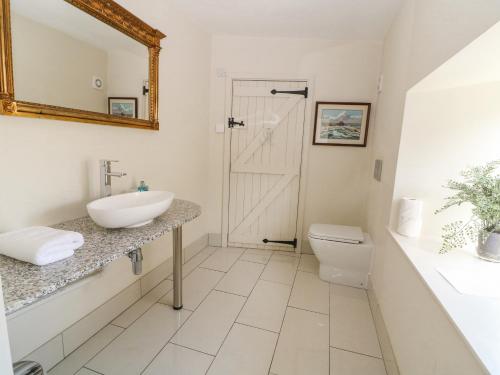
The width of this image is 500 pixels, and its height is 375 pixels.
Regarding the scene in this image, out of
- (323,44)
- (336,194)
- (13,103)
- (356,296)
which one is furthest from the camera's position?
(336,194)

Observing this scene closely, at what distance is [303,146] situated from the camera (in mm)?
2799

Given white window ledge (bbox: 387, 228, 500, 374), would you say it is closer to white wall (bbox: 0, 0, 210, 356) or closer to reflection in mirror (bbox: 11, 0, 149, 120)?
white wall (bbox: 0, 0, 210, 356)

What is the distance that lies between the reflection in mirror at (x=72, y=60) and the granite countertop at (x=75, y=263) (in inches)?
25.7

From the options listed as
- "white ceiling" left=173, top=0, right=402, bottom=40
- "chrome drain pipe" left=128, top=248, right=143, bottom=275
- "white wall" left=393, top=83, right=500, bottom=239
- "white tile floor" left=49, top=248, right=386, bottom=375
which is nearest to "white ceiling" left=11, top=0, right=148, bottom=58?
"white ceiling" left=173, top=0, right=402, bottom=40

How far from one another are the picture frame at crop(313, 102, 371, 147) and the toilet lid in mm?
886

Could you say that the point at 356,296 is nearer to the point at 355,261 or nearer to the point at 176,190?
the point at 355,261

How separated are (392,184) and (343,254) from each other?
793mm

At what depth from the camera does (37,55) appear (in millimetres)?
1182

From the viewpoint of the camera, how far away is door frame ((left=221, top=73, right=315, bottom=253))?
2.72 metres

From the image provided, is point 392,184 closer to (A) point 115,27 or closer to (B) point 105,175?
(B) point 105,175

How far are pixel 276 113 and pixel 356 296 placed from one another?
1887 mm

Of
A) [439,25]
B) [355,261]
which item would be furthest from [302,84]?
[355,261]

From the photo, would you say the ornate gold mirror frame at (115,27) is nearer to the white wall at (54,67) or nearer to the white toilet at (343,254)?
the white wall at (54,67)

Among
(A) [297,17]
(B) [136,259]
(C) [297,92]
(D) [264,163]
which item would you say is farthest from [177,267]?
(A) [297,17]
